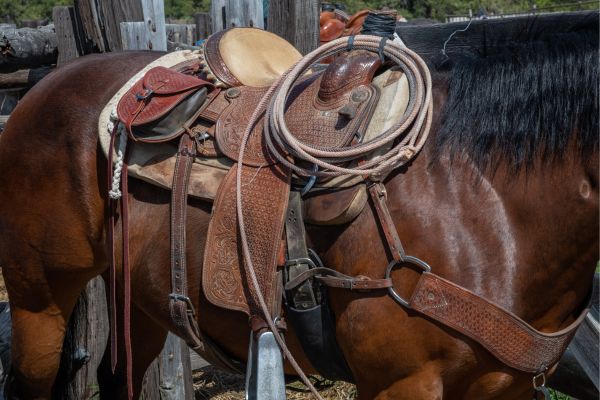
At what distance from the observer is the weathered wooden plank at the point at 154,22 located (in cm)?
324

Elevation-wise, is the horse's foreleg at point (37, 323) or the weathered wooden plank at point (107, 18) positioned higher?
the weathered wooden plank at point (107, 18)

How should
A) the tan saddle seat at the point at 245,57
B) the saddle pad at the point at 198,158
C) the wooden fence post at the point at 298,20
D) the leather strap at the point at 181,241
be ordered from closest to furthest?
1. the saddle pad at the point at 198,158
2. the leather strap at the point at 181,241
3. the tan saddle seat at the point at 245,57
4. the wooden fence post at the point at 298,20

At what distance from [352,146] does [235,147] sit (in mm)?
401

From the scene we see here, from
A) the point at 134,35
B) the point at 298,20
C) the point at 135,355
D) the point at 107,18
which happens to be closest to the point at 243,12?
the point at 298,20

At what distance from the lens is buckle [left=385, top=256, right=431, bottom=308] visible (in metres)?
1.74

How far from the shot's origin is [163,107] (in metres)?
2.20

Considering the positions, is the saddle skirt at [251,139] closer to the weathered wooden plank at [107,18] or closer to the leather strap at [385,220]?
the leather strap at [385,220]

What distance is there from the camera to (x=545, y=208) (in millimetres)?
1693

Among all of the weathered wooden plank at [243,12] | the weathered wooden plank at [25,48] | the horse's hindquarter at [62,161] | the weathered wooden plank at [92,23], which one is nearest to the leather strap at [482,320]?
the horse's hindquarter at [62,161]

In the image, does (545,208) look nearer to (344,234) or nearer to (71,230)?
(344,234)

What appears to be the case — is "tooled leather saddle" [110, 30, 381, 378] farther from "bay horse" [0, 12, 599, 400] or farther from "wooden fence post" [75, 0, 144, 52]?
"wooden fence post" [75, 0, 144, 52]

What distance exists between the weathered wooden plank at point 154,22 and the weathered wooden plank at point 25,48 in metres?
0.91

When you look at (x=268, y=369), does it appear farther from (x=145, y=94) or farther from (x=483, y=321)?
(x=145, y=94)

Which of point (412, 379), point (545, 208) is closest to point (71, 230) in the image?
point (412, 379)
